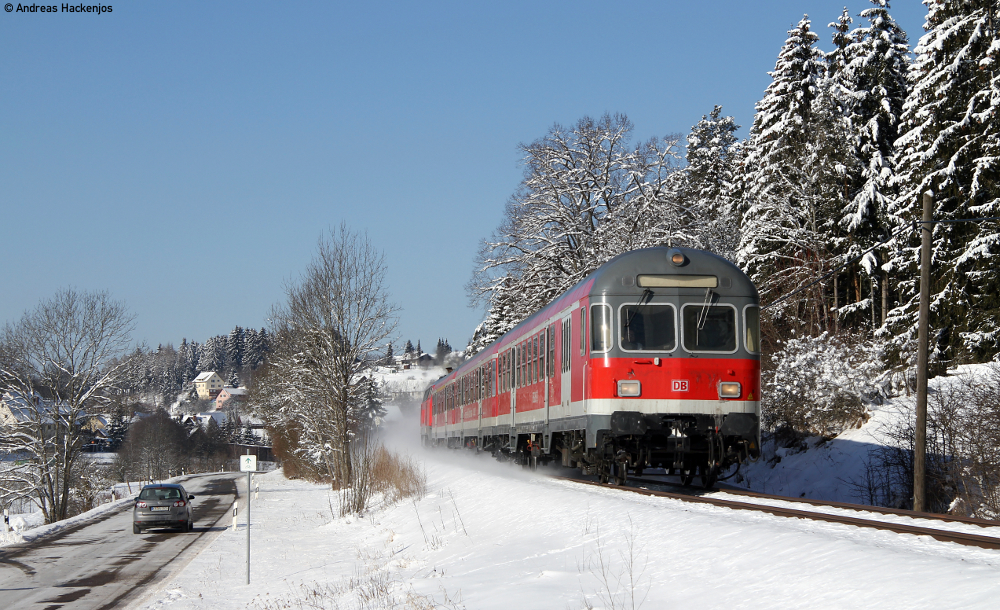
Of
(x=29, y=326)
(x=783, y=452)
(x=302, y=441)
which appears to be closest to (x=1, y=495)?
(x=29, y=326)

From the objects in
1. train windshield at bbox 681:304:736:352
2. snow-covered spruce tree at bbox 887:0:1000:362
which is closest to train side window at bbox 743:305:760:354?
train windshield at bbox 681:304:736:352

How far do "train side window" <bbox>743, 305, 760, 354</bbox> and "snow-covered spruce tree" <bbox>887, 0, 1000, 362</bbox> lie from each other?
9.98 metres

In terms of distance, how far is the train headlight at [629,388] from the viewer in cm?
1299

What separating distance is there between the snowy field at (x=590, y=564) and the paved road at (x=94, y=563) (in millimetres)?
1025

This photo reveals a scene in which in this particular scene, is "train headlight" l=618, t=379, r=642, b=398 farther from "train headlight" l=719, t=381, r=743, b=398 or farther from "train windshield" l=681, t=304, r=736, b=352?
"train headlight" l=719, t=381, r=743, b=398

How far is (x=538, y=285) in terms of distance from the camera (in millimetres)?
36031

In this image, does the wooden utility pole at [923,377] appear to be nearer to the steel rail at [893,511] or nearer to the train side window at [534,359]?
the steel rail at [893,511]

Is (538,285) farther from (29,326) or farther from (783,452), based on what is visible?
(29,326)

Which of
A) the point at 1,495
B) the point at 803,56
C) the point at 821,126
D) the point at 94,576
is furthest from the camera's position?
the point at 1,495

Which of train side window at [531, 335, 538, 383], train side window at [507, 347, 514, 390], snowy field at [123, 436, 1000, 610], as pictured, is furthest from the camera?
train side window at [507, 347, 514, 390]

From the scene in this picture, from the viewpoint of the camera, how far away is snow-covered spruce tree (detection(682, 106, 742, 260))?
39062 millimetres

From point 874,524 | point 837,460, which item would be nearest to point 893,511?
point 874,524

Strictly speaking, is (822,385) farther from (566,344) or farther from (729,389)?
(729,389)

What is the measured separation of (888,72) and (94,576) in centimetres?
3048
